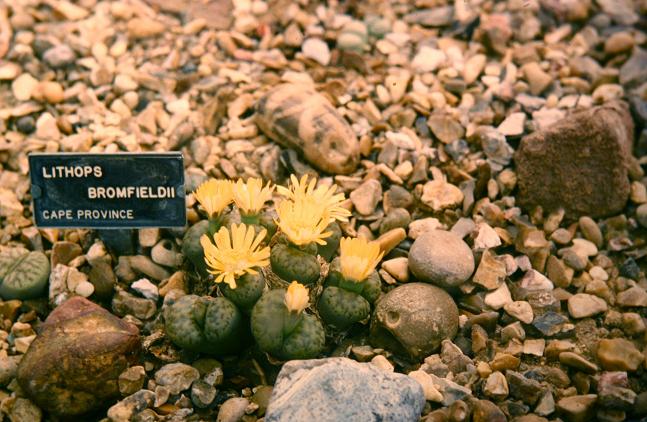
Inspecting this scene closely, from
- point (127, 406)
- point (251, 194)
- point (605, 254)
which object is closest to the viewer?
point (127, 406)

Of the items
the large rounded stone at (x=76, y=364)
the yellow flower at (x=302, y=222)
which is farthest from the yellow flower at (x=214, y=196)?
the large rounded stone at (x=76, y=364)

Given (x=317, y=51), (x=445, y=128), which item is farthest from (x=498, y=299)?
(x=317, y=51)

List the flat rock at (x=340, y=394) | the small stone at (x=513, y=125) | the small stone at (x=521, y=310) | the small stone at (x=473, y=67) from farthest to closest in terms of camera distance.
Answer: the small stone at (x=473, y=67) → the small stone at (x=513, y=125) → the small stone at (x=521, y=310) → the flat rock at (x=340, y=394)

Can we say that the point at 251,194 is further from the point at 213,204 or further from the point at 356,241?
the point at 356,241

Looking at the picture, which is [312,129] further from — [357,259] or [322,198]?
[357,259]

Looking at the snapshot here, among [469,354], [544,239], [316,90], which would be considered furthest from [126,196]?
[544,239]

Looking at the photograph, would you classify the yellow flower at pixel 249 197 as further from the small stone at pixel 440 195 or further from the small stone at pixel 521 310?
the small stone at pixel 521 310
